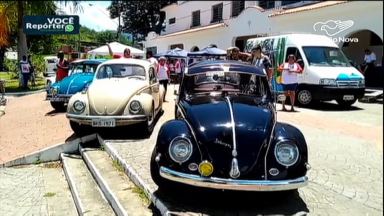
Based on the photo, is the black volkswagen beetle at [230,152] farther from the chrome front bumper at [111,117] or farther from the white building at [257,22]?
the white building at [257,22]

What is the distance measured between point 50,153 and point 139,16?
1350 inches

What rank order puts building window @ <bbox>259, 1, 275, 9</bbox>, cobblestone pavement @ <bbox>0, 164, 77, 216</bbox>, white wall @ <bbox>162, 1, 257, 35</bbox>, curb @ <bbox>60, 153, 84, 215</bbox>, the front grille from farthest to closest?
white wall @ <bbox>162, 1, 257, 35</bbox>
building window @ <bbox>259, 1, 275, 9</bbox>
the front grille
cobblestone pavement @ <bbox>0, 164, 77, 216</bbox>
curb @ <bbox>60, 153, 84, 215</bbox>

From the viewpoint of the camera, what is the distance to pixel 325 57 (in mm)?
11492

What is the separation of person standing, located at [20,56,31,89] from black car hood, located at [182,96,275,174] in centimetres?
1485

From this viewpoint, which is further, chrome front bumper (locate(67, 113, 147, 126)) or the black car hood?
chrome front bumper (locate(67, 113, 147, 126))

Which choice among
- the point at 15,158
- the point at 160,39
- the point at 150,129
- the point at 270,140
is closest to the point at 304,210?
the point at 270,140

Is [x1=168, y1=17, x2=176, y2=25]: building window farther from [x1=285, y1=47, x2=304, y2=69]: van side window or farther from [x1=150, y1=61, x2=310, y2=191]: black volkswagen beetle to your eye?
[x1=150, y1=61, x2=310, y2=191]: black volkswagen beetle

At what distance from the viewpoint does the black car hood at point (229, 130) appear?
136 inches

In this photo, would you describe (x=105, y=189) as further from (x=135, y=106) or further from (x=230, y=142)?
(x=135, y=106)

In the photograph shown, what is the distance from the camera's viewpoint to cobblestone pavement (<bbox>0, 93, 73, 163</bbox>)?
6.62 metres

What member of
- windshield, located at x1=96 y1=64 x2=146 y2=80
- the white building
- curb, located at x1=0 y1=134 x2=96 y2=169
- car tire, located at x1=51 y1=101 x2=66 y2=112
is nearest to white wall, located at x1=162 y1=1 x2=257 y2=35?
the white building

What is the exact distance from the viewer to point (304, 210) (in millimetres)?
3666

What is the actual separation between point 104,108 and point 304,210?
393 cm

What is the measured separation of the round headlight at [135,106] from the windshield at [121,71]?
4.83ft
